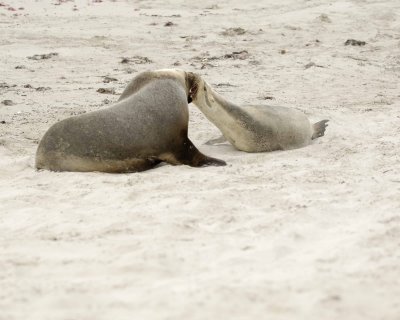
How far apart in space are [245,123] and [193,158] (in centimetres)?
63

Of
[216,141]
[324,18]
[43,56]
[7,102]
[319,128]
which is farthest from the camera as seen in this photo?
[324,18]

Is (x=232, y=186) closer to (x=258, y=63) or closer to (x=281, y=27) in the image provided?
(x=258, y=63)

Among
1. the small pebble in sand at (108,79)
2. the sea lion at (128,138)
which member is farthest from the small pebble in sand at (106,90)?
the sea lion at (128,138)

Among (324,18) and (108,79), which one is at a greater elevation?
(324,18)

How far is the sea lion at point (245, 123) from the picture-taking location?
5047mm

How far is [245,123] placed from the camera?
5.08 meters

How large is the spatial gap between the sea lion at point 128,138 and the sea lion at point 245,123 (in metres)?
0.29

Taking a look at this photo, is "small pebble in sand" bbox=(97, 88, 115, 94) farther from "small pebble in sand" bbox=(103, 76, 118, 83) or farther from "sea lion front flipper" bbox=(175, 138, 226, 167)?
"sea lion front flipper" bbox=(175, 138, 226, 167)

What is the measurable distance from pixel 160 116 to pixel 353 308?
258cm

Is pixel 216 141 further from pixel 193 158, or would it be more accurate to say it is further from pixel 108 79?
pixel 108 79

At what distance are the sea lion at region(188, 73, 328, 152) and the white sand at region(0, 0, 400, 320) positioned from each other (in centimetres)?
16

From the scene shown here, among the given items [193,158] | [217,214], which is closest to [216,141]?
[193,158]

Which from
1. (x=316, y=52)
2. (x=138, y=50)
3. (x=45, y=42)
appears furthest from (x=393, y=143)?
(x=45, y=42)

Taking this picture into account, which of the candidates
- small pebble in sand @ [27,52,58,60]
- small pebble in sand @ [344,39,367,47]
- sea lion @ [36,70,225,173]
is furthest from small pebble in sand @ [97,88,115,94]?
small pebble in sand @ [344,39,367,47]
